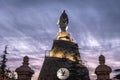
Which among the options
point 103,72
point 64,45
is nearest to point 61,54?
point 64,45

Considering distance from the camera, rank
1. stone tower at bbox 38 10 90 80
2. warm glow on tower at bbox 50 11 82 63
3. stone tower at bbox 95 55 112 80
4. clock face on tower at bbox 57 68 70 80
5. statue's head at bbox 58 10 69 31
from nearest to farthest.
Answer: stone tower at bbox 95 55 112 80, clock face on tower at bbox 57 68 70 80, stone tower at bbox 38 10 90 80, warm glow on tower at bbox 50 11 82 63, statue's head at bbox 58 10 69 31

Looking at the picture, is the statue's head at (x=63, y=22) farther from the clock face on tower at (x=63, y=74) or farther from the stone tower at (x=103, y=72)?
the stone tower at (x=103, y=72)

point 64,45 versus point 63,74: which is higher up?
point 64,45

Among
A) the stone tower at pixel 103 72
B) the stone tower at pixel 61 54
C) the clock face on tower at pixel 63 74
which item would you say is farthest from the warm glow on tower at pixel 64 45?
the stone tower at pixel 103 72

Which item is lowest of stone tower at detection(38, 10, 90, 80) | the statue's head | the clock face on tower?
the clock face on tower

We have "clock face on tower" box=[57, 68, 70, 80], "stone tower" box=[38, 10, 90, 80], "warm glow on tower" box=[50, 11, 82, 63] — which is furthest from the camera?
"warm glow on tower" box=[50, 11, 82, 63]

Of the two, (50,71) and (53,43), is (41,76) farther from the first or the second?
(53,43)

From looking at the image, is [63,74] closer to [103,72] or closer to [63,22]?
[103,72]

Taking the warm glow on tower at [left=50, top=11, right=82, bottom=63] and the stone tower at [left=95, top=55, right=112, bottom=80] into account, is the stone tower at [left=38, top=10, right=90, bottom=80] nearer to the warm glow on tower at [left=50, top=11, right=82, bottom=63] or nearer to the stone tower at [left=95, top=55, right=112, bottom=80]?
the warm glow on tower at [left=50, top=11, right=82, bottom=63]

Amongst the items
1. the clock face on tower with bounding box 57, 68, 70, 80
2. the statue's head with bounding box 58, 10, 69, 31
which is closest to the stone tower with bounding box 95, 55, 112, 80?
the clock face on tower with bounding box 57, 68, 70, 80

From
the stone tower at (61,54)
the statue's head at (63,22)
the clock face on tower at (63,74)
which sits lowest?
the clock face on tower at (63,74)

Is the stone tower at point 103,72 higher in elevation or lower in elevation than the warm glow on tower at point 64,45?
lower

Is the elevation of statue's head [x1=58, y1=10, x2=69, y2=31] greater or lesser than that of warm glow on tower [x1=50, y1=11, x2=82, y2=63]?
greater

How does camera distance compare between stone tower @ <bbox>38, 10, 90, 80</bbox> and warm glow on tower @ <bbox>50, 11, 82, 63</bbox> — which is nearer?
stone tower @ <bbox>38, 10, 90, 80</bbox>
